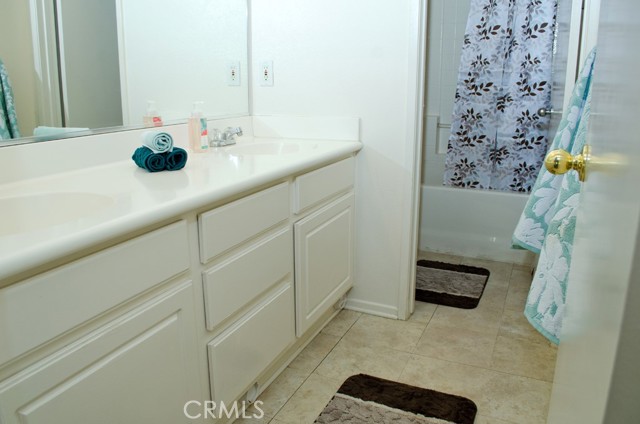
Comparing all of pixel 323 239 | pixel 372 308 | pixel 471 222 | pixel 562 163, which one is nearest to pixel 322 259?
pixel 323 239

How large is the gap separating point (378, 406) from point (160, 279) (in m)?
0.92

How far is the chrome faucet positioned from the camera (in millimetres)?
2174

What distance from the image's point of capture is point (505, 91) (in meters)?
3.24

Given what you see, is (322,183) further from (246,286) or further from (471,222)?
(471,222)

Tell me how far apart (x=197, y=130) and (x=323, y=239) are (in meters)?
0.63

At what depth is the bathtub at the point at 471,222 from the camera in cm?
322

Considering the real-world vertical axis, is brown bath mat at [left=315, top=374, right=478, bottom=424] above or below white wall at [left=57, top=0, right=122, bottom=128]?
below

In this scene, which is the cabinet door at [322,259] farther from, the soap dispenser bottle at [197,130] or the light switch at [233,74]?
the light switch at [233,74]

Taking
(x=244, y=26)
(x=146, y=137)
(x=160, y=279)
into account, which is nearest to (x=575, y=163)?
(x=160, y=279)

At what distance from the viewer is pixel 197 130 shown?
6.61 feet

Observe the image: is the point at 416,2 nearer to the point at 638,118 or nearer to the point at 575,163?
the point at 575,163

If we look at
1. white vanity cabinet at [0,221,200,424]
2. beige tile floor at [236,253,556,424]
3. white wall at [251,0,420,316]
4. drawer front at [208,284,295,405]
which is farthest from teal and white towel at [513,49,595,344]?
white vanity cabinet at [0,221,200,424]

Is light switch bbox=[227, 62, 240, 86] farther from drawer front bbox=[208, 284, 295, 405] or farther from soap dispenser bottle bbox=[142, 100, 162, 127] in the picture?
drawer front bbox=[208, 284, 295, 405]

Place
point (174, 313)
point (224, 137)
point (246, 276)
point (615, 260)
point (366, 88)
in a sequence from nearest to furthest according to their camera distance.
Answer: point (615, 260) → point (174, 313) → point (246, 276) → point (224, 137) → point (366, 88)
